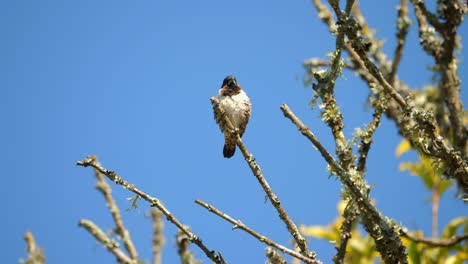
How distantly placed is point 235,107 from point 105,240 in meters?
4.80

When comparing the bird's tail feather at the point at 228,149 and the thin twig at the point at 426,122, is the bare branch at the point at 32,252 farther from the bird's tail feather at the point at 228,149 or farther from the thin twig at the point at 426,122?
the bird's tail feather at the point at 228,149

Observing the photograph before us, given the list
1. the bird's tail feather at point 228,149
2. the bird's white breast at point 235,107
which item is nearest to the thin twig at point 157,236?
the bird's white breast at point 235,107

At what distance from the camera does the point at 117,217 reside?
153 inches

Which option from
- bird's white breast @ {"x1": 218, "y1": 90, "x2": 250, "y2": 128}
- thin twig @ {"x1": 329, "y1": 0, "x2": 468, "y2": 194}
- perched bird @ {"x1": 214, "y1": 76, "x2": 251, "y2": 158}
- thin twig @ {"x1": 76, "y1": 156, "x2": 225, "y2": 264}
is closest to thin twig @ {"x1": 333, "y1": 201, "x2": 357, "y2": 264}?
thin twig @ {"x1": 329, "y1": 0, "x2": 468, "y2": 194}

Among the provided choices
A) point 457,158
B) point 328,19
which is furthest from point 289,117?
point 328,19

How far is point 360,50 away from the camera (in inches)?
130

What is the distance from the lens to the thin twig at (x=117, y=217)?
3.61 metres

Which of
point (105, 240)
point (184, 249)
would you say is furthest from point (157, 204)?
point (105, 240)

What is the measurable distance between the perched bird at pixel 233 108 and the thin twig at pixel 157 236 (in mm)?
3833

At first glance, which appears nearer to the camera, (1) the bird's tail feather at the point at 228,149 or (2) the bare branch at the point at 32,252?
(2) the bare branch at the point at 32,252

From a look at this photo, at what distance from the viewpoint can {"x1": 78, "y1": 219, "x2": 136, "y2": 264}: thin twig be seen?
3418 millimetres

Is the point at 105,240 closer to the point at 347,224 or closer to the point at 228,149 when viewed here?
the point at 347,224

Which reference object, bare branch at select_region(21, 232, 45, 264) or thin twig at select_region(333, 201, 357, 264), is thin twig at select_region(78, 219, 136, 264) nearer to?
bare branch at select_region(21, 232, 45, 264)

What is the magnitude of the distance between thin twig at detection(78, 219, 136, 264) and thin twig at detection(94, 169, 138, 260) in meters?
0.06
